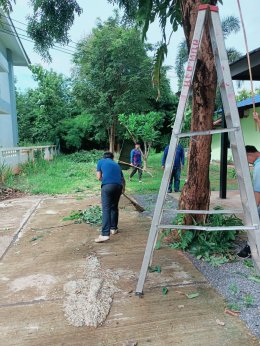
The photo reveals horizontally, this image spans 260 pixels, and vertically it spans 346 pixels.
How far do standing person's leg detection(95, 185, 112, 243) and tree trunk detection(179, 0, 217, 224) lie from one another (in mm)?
1177

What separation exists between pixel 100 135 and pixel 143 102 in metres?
5.29

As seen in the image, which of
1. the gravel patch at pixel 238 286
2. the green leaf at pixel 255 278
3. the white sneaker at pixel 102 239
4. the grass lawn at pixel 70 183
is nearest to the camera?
the gravel patch at pixel 238 286

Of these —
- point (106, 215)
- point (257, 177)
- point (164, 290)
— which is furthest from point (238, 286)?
point (106, 215)

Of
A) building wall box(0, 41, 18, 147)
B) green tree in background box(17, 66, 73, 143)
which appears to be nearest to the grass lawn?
building wall box(0, 41, 18, 147)

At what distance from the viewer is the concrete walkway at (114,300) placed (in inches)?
108

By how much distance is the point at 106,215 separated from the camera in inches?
207

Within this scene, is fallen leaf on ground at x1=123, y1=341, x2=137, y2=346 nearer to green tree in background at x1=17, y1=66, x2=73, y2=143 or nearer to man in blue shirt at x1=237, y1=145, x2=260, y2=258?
man in blue shirt at x1=237, y1=145, x2=260, y2=258

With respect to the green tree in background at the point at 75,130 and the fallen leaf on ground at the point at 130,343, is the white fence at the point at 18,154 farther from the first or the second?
the fallen leaf on ground at the point at 130,343

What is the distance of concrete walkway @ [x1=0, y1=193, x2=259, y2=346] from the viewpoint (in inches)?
108

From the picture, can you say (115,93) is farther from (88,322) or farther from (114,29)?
(88,322)

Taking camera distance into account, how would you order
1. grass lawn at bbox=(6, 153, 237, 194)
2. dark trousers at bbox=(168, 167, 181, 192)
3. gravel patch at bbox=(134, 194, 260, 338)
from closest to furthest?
1. gravel patch at bbox=(134, 194, 260, 338)
2. dark trousers at bbox=(168, 167, 181, 192)
3. grass lawn at bbox=(6, 153, 237, 194)

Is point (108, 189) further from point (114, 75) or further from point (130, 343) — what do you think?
point (114, 75)

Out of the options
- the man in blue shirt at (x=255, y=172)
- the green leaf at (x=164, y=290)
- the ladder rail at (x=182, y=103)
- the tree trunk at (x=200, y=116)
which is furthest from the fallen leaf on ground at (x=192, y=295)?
the tree trunk at (x=200, y=116)

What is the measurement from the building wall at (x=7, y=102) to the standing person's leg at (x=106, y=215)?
1381cm
